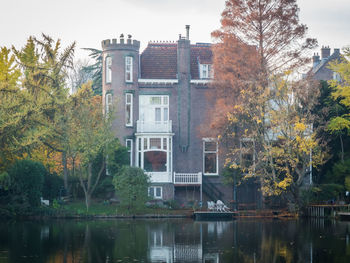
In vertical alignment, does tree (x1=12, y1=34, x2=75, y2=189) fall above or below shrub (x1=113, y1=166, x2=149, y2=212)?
above

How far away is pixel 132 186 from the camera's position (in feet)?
125

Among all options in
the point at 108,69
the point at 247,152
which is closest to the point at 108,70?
the point at 108,69

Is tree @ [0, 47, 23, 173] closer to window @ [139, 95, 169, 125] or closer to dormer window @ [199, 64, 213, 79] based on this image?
window @ [139, 95, 169, 125]

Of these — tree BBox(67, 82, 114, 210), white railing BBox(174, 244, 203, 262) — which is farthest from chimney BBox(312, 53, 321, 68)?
white railing BBox(174, 244, 203, 262)

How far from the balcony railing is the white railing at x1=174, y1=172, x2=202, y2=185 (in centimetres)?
332

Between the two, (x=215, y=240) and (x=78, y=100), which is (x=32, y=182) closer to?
(x=78, y=100)

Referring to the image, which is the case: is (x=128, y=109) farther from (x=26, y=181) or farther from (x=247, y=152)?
(x=26, y=181)

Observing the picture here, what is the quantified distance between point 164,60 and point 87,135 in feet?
30.4

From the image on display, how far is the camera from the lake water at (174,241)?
73.0 feet

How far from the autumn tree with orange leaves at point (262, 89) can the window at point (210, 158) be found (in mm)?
1495

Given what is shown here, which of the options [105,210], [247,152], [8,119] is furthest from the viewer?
[247,152]

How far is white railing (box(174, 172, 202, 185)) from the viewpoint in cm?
4297

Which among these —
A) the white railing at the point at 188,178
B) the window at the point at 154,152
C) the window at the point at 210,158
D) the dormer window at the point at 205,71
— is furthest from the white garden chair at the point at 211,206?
the dormer window at the point at 205,71

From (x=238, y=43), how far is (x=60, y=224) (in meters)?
17.3
